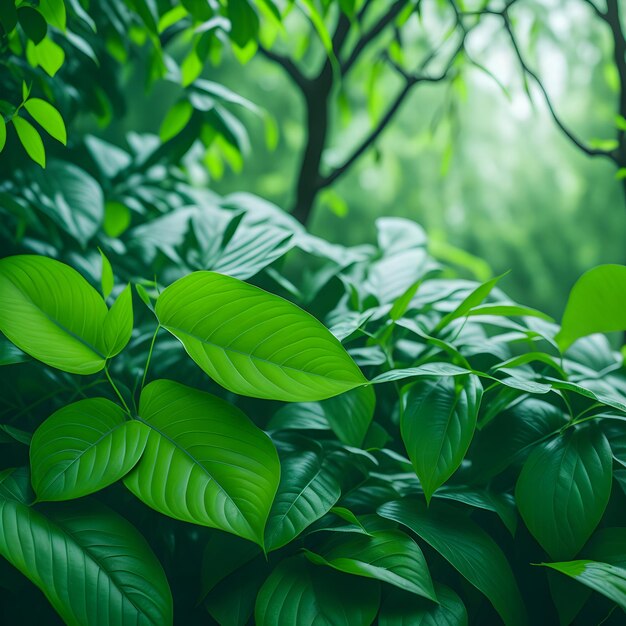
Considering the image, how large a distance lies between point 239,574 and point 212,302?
229mm

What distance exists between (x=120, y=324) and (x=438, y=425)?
281 millimetres

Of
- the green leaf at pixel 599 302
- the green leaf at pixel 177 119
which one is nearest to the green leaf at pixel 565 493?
the green leaf at pixel 599 302

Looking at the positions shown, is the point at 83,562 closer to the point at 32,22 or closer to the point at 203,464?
the point at 203,464

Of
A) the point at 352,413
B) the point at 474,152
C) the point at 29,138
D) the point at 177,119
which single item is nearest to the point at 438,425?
the point at 352,413

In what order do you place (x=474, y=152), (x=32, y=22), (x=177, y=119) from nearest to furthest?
(x=32, y=22) → (x=177, y=119) → (x=474, y=152)

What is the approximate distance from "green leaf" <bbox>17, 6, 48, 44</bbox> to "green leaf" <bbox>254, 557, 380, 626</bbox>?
504 mm

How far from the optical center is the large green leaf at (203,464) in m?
0.43

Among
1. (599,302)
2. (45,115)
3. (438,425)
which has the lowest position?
(438,425)

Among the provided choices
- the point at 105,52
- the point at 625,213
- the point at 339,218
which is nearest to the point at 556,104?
the point at 625,213

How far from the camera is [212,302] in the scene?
0.50 metres

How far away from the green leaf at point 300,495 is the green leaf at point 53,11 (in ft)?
1.48

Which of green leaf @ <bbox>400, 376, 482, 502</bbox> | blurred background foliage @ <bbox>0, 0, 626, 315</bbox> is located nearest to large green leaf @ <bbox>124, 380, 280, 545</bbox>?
green leaf @ <bbox>400, 376, 482, 502</bbox>

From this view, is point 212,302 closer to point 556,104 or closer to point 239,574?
point 239,574

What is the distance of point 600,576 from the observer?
17.1 inches
